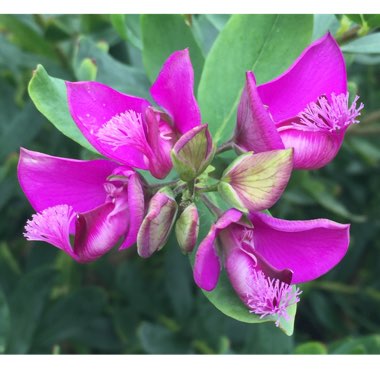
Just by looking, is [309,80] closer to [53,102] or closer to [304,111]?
[304,111]

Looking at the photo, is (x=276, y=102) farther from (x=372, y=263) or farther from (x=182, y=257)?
(x=372, y=263)

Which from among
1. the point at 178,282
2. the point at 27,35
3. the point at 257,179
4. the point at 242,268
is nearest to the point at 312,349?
the point at 178,282

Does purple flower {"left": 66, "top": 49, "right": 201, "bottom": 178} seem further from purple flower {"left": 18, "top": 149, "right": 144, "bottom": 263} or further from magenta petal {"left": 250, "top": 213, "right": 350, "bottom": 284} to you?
magenta petal {"left": 250, "top": 213, "right": 350, "bottom": 284}

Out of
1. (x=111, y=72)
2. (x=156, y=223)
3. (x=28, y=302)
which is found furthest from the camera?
(x=28, y=302)

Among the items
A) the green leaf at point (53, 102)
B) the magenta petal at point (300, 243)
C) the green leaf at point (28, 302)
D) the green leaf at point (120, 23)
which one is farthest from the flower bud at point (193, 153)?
the green leaf at point (28, 302)

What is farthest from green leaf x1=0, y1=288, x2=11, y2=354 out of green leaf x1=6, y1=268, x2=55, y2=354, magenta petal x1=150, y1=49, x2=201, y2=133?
magenta petal x1=150, y1=49, x2=201, y2=133

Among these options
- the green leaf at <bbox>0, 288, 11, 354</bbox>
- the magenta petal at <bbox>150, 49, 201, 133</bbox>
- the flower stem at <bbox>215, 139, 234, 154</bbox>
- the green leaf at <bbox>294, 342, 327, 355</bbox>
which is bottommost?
the green leaf at <bbox>294, 342, 327, 355</bbox>
